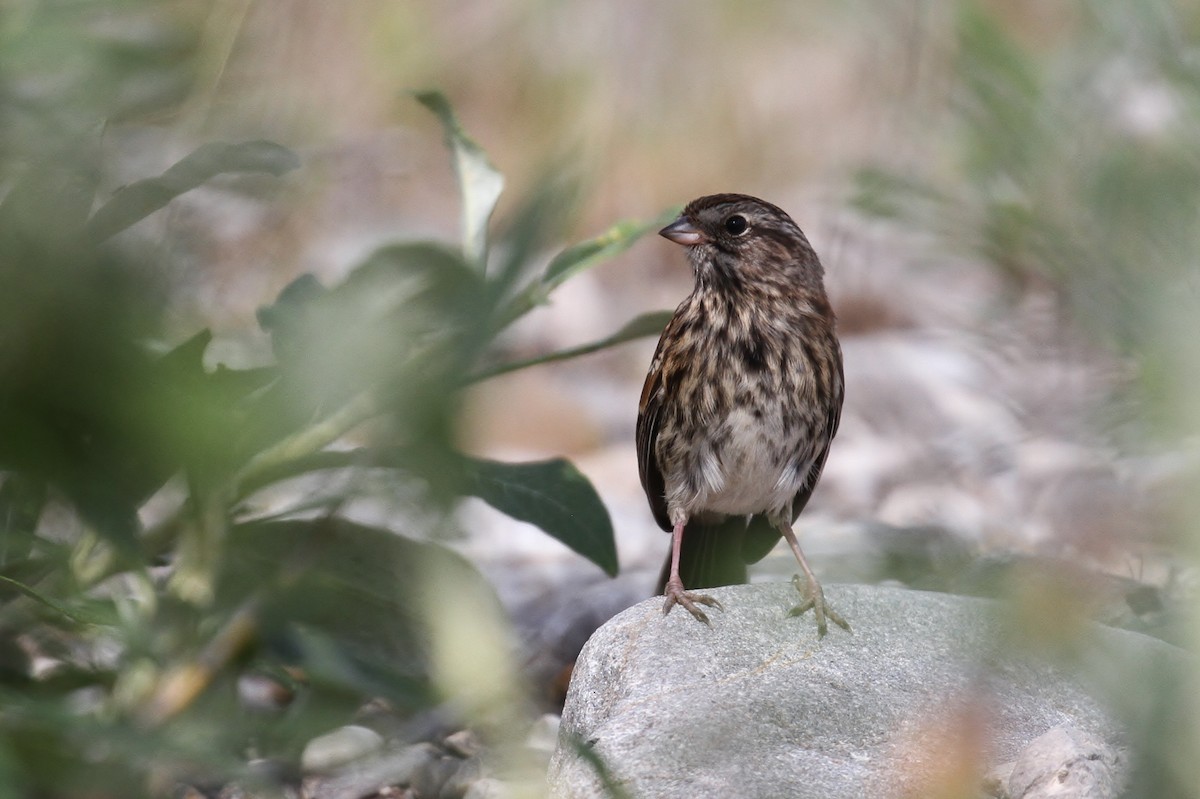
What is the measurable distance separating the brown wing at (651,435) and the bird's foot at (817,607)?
0.91 metres

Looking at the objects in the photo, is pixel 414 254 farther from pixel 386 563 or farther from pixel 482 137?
pixel 482 137

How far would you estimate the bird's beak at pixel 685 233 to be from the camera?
3.44 m

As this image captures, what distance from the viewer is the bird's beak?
135 inches

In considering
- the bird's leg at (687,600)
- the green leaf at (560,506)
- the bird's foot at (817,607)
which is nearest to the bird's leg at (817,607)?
the bird's foot at (817,607)

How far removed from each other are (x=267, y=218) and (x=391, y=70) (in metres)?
0.77

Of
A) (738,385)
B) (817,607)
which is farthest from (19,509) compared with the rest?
(738,385)

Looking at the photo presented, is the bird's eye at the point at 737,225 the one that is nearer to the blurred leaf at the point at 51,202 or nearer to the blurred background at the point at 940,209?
the blurred background at the point at 940,209

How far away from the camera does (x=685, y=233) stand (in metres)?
3.48

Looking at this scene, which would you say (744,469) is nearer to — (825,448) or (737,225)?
(825,448)

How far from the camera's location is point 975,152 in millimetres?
833

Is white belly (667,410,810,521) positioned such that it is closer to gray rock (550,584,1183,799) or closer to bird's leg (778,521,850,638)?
gray rock (550,584,1183,799)

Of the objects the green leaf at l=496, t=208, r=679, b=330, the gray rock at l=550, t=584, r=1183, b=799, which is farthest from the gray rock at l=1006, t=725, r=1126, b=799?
the green leaf at l=496, t=208, r=679, b=330

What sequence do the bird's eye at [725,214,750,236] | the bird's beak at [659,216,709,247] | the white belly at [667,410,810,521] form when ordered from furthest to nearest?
the bird's eye at [725,214,750,236]
the bird's beak at [659,216,709,247]
the white belly at [667,410,810,521]

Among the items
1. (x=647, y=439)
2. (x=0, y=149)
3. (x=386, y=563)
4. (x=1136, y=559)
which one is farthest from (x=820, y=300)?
(x=0, y=149)
